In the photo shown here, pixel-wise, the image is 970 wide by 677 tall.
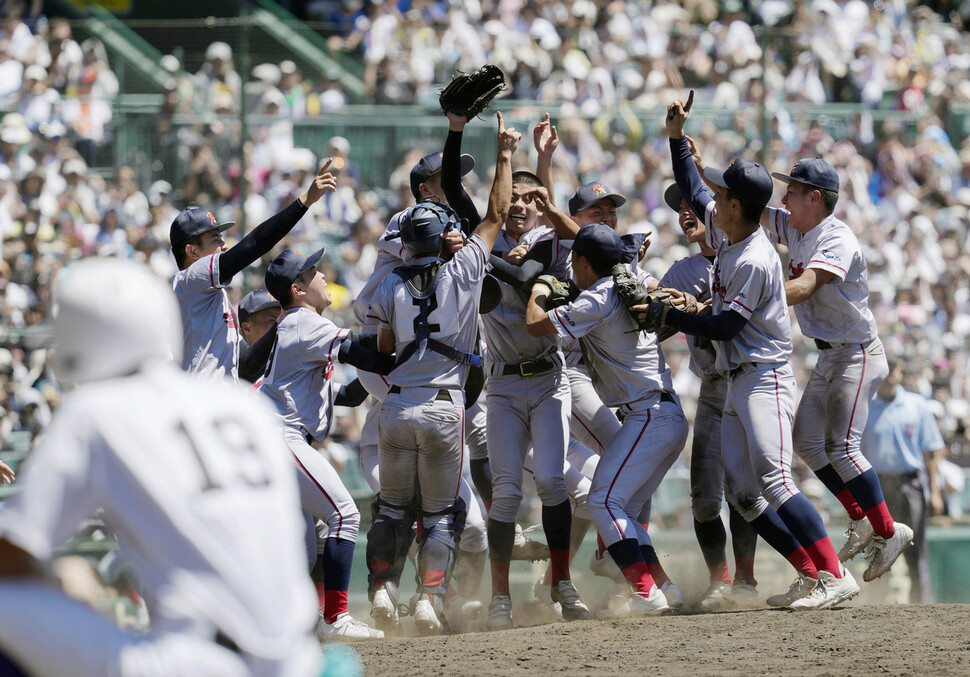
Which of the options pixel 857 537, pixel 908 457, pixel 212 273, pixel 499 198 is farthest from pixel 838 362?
pixel 212 273

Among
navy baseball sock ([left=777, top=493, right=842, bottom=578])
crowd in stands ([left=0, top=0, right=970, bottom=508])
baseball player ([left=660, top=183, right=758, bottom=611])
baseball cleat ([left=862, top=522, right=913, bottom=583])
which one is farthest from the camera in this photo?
crowd in stands ([left=0, top=0, right=970, bottom=508])

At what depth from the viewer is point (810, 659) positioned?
4.49m

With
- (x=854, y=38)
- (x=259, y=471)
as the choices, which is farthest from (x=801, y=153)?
(x=259, y=471)

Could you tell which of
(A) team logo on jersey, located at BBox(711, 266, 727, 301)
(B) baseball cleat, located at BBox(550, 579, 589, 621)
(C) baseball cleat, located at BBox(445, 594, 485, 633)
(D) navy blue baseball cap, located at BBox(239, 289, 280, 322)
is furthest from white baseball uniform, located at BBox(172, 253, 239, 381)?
(A) team logo on jersey, located at BBox(711, 266, 727, 301)

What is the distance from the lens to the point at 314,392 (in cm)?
552

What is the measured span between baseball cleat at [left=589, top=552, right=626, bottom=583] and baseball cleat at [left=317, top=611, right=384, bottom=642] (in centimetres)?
130

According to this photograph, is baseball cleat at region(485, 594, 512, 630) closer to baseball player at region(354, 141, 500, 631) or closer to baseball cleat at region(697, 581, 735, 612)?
baseball player at region(354, 141, 500, 631)

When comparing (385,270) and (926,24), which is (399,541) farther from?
(926,24)

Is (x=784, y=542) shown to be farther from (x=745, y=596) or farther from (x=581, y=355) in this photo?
(x=581, y=355)

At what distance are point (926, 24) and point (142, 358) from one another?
1423 cm

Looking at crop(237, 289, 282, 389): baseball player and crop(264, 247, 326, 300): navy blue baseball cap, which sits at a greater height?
crop(264, 247, 326, 300): navy blue baseball cap

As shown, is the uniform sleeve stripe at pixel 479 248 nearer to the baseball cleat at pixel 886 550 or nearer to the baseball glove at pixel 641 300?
the baseball glove at pixel 641 300

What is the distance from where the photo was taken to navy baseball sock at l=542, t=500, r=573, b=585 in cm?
570

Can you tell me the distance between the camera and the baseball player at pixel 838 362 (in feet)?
18.4
